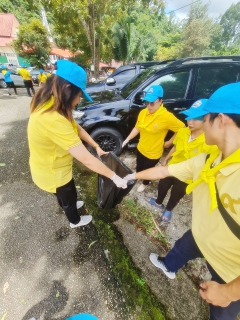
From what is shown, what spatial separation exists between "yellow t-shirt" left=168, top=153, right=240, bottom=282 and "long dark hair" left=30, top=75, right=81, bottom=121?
0.98 metres

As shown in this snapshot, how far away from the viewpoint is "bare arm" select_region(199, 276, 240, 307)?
0.82 meters

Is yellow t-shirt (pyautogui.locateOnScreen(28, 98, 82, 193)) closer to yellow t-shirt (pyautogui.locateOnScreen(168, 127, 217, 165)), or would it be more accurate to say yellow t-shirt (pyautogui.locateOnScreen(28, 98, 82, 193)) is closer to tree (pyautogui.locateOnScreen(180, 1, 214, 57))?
yellow t-shirt (pyautogui.locateOnScreen(168, 127, 217, 165))

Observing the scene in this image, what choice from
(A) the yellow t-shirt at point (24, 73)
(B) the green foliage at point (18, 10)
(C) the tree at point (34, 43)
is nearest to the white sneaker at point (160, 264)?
(A) the yellow t-shirt at point (24, 73)

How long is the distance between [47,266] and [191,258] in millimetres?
1502

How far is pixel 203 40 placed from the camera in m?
32.6

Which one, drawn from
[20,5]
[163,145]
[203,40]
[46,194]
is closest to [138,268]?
[163,145]

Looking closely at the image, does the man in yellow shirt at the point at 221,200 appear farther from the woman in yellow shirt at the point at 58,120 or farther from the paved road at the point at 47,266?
the paved road at the point at 47,266

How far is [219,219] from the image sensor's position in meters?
0.93

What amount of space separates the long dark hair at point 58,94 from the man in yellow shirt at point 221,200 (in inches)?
36.2

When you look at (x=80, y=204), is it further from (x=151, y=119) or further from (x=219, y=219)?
(x=219, y=219)

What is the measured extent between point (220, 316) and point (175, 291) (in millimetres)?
569

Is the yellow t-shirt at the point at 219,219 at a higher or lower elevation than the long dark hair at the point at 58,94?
lower

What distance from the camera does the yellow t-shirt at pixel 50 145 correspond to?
118cm

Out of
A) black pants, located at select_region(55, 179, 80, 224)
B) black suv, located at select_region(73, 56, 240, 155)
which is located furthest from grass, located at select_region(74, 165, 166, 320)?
black suv, located at select_region(73, 56, 240, 155)
